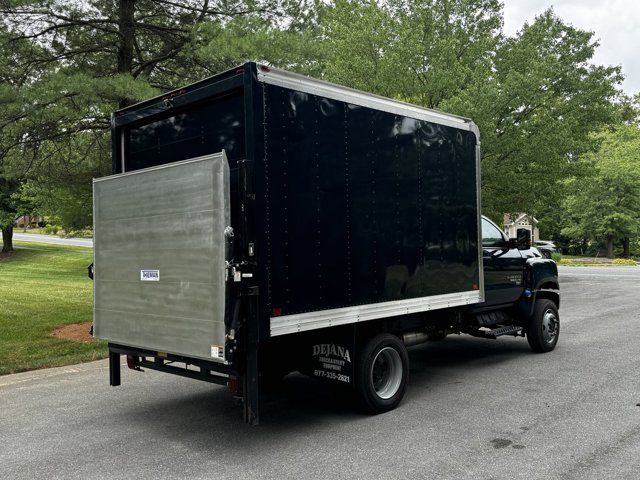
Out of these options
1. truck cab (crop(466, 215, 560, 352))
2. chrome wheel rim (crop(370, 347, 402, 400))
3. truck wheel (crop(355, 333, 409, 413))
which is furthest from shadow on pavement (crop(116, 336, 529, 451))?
truck cab (crop(466, 215, 560, 352))

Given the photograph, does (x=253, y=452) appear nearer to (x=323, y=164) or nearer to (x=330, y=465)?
(x=330, y=465)

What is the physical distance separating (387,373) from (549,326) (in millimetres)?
3832

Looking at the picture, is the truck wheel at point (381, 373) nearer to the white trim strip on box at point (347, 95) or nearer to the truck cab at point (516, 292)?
the truck cab at point (516, 292)

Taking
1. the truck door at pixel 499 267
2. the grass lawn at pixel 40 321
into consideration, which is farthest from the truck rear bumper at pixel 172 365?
the truck door at pixel 499 267

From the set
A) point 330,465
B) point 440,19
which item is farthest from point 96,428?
point 440,19

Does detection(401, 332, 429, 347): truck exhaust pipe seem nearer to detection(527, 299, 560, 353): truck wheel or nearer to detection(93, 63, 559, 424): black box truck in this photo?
detection(93, 63, 559, 424): black box truck

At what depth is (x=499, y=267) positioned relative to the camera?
785 centimetres

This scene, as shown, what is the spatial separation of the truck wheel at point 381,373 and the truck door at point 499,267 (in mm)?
2153

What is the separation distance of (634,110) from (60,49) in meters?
62.6

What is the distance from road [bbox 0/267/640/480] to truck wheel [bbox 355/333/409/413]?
179 mm

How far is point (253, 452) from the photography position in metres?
4.72

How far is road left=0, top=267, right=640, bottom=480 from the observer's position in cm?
435

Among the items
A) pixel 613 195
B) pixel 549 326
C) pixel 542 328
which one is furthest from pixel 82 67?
pixel 613 195

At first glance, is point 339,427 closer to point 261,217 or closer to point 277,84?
point 261,217
